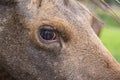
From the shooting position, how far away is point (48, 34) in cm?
815

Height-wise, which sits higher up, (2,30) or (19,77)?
(2,30)

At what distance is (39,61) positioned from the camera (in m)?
7.99

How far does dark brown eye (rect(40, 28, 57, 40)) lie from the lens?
8.09m

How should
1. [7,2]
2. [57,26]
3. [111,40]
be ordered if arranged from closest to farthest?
1. [57,26]
2. [7,2]
3. [111,40]

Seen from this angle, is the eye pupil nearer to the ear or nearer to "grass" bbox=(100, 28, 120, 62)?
the ear

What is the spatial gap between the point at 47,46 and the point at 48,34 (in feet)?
0.71

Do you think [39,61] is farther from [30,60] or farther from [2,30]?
[2,30]

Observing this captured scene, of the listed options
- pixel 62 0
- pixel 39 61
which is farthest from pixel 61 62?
pixel 62 0

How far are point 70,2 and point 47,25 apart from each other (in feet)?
1.85

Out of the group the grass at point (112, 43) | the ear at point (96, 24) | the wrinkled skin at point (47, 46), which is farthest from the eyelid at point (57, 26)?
the grass at point (112, 43)

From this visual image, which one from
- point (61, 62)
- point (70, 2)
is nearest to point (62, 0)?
point (70, 2)

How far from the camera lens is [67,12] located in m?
8.18

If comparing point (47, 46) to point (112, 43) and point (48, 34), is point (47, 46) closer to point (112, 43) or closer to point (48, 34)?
point (48, 34)

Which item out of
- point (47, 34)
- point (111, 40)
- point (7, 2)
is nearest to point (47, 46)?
point (47, 34)
